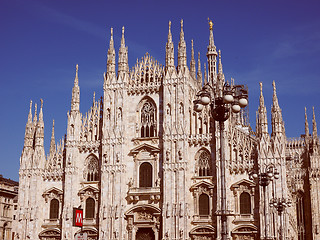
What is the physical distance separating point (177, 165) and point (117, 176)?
6278mm

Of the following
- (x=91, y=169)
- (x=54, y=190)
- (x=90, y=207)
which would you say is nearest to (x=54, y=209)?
(x=54, y=190)

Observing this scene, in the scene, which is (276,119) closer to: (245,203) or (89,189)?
(245,203)

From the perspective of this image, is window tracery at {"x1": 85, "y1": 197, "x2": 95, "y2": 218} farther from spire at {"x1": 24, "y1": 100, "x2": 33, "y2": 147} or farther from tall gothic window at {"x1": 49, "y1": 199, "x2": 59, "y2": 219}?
spire at {"x1": 24, "y1": 100, "x2": 33, "y2": 147}

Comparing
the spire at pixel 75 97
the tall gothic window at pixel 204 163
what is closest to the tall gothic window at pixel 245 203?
the tall gothic window at pixel 204 163

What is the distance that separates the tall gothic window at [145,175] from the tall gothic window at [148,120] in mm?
3189

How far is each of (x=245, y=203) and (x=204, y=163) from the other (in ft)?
18.0

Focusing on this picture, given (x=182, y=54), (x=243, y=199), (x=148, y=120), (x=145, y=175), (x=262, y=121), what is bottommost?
(x=243, y=199)

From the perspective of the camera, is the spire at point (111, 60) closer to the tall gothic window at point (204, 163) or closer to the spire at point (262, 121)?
the tall gothic window at point (204, 163)

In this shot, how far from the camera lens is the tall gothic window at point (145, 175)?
49.0m

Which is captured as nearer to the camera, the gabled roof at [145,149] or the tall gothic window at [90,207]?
the gabled roof at [145,149]

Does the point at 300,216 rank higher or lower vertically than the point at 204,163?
lower

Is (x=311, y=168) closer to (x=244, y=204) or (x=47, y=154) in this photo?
(x=244, y=204)

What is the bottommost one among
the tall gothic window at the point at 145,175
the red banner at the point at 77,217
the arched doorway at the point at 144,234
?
the arched doorway at the point at 144,234

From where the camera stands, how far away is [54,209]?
168 feet
